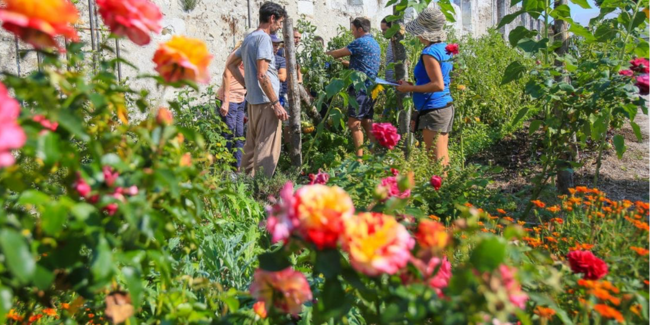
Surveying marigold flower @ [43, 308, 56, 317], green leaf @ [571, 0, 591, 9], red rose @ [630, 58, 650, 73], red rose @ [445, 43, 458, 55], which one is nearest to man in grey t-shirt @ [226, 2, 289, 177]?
red rose @ [445, 43, 458, 55]

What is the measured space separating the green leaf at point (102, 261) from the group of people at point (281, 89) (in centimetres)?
251

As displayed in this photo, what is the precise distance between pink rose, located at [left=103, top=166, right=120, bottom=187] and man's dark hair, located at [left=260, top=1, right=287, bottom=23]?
3.15 metres

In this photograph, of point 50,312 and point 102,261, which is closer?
point 102,261

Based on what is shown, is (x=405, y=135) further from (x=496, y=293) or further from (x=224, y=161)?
(x=496, y=293)

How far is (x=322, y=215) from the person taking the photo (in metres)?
1.03

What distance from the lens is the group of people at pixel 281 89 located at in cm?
379

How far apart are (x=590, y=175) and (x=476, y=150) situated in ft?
3.78

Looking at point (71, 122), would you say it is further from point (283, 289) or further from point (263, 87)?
point (263, 87)

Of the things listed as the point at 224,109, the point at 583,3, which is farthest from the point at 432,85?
the point at 224,109

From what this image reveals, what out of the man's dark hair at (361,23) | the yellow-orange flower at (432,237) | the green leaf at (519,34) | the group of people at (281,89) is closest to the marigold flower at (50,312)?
the yellow-orange flower at (432,237)

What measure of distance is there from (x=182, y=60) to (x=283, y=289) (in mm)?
520

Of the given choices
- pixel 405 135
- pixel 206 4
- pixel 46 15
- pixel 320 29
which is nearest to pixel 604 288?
pixel 46 15

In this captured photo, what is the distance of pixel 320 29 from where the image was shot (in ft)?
22.6

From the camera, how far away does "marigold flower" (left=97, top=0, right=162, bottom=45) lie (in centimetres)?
114
